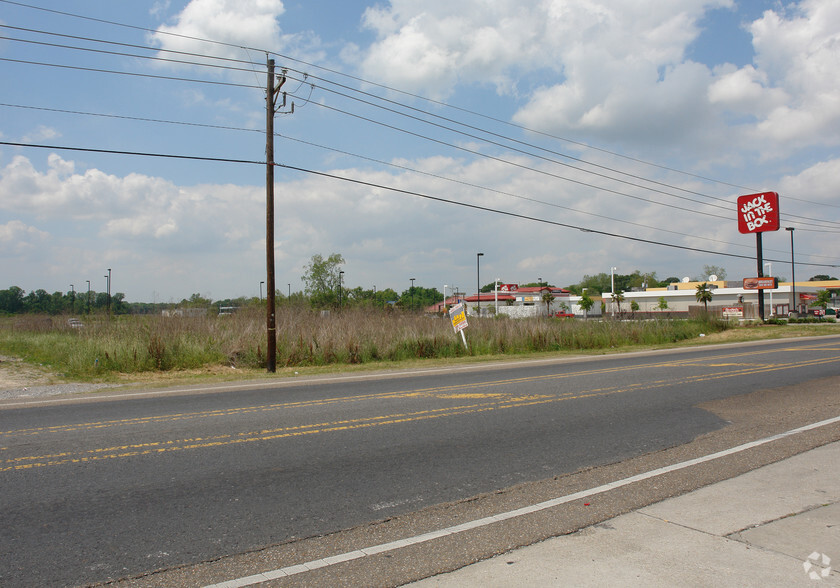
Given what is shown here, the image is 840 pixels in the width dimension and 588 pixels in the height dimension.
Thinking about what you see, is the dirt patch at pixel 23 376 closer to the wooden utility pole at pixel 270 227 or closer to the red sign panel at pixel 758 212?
the wooden utility pole at pixel 270 227

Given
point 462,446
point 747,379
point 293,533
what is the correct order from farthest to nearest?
point 747,379 → point 462,446 → point 293,533

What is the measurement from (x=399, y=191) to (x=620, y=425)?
1576cm

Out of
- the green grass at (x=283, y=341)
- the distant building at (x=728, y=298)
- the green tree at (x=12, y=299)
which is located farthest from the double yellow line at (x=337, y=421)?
the green tree at (x=12, y=299)

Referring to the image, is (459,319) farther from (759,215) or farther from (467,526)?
(759,215)

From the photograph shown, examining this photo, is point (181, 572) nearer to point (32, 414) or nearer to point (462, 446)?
point (462, 446)

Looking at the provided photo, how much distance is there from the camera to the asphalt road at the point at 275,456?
493 cm

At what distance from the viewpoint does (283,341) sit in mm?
22594

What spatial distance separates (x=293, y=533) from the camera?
Answer: 5.04 metres

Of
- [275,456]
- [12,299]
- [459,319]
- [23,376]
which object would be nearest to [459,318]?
[459,319]

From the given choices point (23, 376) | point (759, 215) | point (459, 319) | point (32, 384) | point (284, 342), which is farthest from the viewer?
point (759, 215)

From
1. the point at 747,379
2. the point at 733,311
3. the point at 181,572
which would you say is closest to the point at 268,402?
the point at 181,572

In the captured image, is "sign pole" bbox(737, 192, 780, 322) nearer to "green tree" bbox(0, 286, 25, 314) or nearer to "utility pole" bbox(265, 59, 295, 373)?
"utility pole" bbox(265, 59, 295, 373)

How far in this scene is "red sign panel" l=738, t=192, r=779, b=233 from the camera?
149 feet

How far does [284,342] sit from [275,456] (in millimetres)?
15566
